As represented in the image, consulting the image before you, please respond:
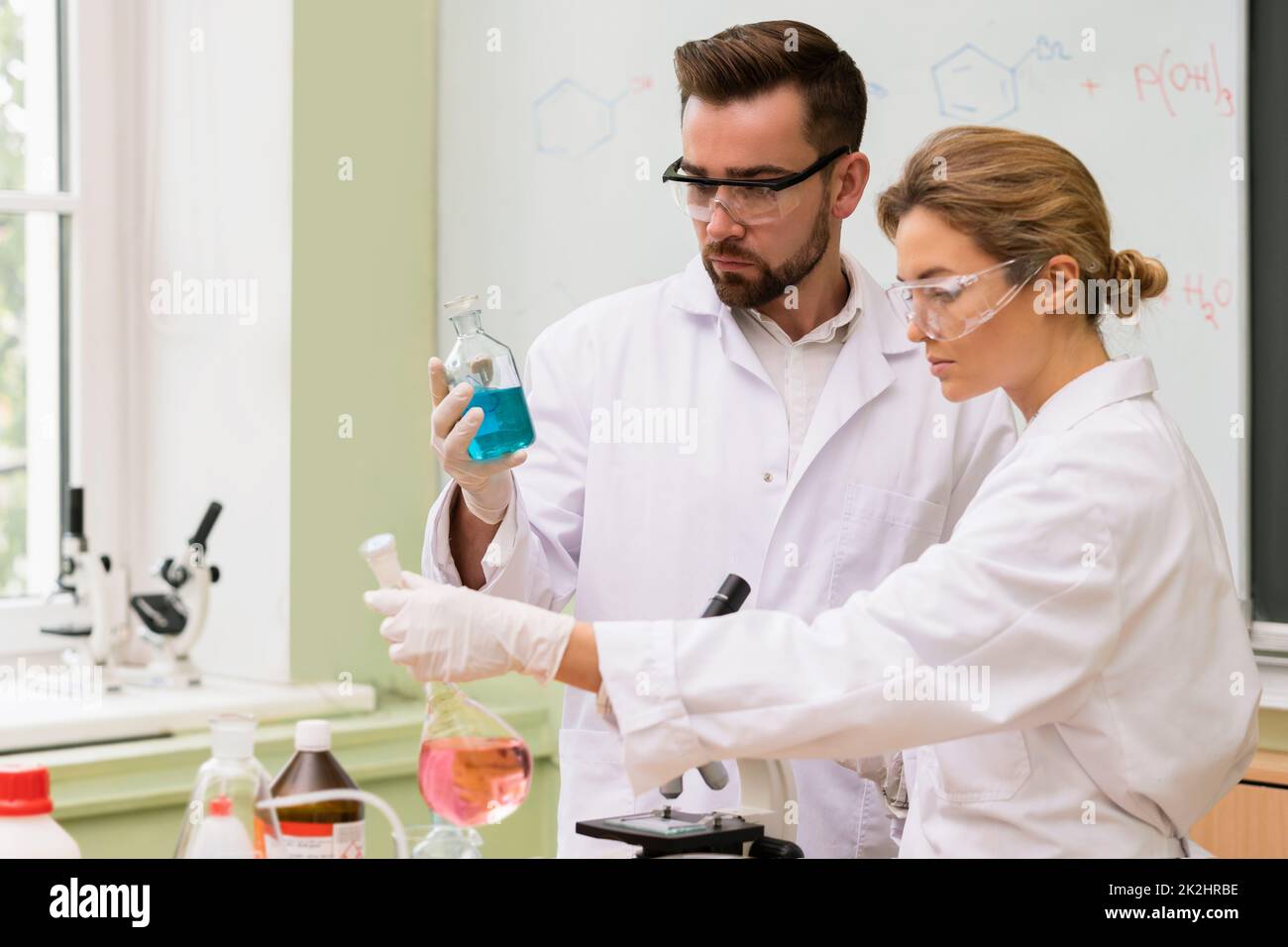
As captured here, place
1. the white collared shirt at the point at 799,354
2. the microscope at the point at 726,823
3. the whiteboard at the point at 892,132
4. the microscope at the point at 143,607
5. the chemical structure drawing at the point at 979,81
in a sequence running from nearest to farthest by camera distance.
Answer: the microscope at the point at 726,823 < the white collared shirt at the point at 799,354 < the whiteboard at the point at 892,132 < the chemical structure drawing at the point at 979,81 < the microscope at the point at 143,607

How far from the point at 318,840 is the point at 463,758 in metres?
0.15

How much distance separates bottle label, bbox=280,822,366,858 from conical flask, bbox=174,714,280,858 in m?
0.01

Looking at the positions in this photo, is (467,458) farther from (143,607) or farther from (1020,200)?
(143,607)

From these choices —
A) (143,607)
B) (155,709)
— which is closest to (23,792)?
(155,709)

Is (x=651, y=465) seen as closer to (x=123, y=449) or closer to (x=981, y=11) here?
(x=981, y=11)

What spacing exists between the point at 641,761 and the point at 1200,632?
21.8 inches

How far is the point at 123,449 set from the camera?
3057 mm

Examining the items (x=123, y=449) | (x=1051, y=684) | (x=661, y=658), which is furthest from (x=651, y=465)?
(x=123, y=449)

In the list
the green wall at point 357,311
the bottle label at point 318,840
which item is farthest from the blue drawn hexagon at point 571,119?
the bottle label at point 318,840

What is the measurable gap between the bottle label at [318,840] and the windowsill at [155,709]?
1438 millimetres

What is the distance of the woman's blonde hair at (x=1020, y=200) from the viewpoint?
1423mm

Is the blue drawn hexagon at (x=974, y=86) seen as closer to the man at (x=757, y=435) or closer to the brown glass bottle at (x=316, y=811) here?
the man at (x=757, y=435)

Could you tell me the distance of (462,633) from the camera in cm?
128

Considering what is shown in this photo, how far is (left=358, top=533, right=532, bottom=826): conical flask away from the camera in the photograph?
1.22 metres
